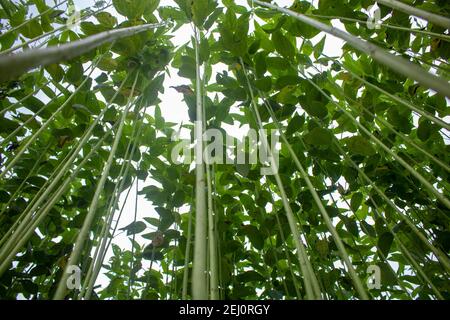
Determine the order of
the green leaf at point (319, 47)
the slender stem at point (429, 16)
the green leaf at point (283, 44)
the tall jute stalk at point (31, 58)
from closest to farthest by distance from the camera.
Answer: the tall jute stalk at point (31, 58)
the slender stem at point (429, 16)
the green leaf at point (283, 44)
the green leaf at point (319, 47)

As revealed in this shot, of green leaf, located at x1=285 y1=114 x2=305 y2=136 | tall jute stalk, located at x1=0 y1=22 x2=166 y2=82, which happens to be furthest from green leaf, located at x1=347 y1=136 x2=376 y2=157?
tall jute stalk, located at x1=0 y1=22 x2=166 y2=82

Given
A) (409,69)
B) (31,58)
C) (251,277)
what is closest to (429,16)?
(409,69)

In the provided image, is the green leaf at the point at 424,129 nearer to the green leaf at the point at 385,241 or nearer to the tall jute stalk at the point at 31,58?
the green leaf at the point at 385,241

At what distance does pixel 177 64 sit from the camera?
Answer: 102cm

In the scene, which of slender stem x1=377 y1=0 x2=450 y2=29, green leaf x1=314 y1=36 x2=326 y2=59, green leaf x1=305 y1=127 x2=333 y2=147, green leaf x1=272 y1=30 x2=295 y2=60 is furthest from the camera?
green leaf x1=314 y1=36 x2=326 y2=59

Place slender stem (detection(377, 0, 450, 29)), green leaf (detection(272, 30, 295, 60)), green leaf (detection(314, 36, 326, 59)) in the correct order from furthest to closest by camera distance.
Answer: green leaf (detection(314, 36, 326, 59))
green leaf (detection(272, 30, 295, 60))
slender stem (detection(377, 0, 450, 29))

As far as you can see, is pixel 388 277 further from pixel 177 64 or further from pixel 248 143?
pixel 177 64

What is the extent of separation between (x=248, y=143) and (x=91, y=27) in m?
0.55

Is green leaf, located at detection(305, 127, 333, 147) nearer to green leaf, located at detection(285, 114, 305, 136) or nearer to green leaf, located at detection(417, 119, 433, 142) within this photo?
green leaf, located at detection(285, 114, 305, 136)

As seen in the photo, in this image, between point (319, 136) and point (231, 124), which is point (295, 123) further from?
point (231, 124)

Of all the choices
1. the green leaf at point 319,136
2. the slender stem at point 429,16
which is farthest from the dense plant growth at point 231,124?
the slender stem at point 429,16

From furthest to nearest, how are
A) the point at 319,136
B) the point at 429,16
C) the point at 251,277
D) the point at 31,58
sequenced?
the point at 251,277 < the point at 319,136 < the point at 429,16 < the point at 31,58

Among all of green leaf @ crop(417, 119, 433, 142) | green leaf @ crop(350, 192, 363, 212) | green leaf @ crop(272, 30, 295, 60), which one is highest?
green leaf @ crop(272, 30, 295, 60)
